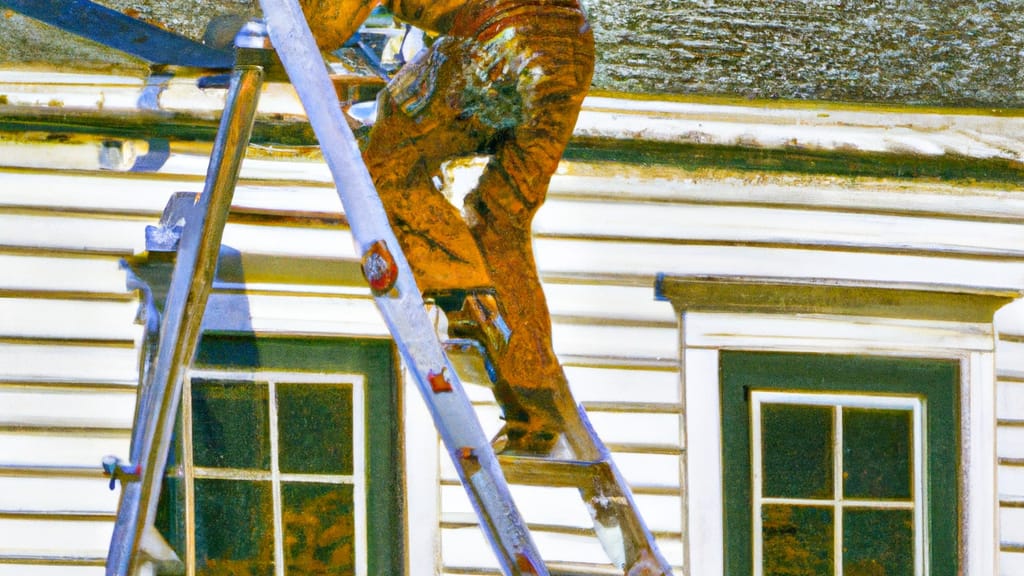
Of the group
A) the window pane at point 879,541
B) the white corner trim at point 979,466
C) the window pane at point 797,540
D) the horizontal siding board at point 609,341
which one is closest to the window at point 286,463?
the horizontal siding board at point 609,341

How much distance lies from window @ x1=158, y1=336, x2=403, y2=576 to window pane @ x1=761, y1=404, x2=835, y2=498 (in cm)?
70

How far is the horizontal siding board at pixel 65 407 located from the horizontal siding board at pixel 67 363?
0.02 metres

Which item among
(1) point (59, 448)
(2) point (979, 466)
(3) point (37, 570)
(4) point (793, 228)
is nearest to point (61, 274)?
(1) point (59, 448)

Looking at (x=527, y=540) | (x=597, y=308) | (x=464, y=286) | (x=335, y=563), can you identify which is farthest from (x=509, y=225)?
(x=335, y=563)

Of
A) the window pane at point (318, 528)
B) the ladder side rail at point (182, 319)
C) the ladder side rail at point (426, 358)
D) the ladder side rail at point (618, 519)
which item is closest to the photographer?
the ladder side rail at point (426, 358)

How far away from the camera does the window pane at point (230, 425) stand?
7.42 ft

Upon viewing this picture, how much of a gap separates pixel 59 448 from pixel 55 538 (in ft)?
0.54

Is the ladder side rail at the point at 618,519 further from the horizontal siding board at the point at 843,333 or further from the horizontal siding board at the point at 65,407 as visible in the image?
the horizontal siding board at the point at 65,407

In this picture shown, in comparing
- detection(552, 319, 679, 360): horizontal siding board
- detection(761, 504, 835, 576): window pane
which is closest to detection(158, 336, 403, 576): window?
detection(552, 319, 679, 360): horizontal siding board

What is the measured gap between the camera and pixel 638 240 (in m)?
2.35

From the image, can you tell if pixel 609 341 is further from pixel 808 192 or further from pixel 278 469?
pixel 278 469

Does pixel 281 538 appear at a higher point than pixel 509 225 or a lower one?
lower

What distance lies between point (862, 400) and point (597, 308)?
54 cm

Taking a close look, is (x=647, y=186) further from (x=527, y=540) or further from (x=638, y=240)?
(x=527, y=540)
